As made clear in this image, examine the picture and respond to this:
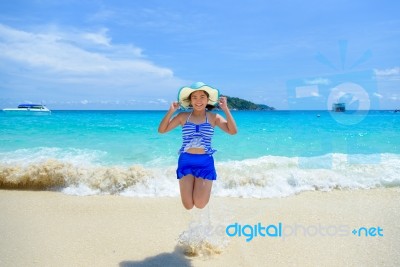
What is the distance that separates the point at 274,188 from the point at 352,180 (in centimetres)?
184

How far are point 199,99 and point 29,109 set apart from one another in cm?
6408

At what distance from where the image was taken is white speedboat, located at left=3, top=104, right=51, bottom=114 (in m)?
58.4

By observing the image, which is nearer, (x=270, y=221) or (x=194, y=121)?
(x=194, y=121)

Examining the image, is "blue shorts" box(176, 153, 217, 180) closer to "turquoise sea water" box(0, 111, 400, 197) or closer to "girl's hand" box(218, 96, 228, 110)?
"girl's hand" box(218, 96, 228, 110)

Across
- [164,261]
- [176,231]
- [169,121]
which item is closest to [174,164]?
[176,231]

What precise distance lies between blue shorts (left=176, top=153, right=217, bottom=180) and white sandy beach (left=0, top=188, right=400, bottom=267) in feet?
2.04

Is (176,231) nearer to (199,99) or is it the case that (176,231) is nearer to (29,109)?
(199,99)

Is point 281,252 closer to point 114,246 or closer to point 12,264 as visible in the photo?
point 114,246

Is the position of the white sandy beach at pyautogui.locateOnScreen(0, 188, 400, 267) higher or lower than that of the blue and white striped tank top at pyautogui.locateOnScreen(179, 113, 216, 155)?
lower

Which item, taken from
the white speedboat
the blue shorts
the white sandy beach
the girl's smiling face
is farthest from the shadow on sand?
the white speedboat

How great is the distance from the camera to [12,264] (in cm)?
357

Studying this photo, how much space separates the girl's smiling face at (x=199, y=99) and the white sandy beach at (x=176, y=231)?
4.41 ft

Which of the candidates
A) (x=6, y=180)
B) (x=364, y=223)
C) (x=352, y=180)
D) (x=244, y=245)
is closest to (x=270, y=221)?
(x=244, y=245)

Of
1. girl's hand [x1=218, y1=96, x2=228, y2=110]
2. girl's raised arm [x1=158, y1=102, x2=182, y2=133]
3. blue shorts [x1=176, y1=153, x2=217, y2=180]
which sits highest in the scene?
girl's hand [x1=218, y1=96, x2=228, y2=110]
